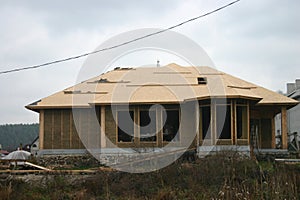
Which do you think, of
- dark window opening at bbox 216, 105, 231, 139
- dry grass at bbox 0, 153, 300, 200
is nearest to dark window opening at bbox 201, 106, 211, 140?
dark window opening at bbox 216, 105, 231, 139

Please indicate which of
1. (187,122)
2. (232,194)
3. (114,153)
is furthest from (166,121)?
(232,194)

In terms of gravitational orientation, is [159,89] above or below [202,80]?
below

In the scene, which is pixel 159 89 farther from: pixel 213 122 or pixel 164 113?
pixel 213 122

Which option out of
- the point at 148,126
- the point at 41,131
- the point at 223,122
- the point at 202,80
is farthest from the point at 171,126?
the point at 41,131

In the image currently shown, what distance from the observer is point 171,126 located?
23.0 metres

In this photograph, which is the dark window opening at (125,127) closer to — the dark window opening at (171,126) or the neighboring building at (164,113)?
the neighboring building at (164,113)

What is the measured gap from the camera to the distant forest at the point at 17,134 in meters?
76.9

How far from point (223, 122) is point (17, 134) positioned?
6501 centimetres

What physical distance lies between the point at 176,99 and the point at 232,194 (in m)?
9.99

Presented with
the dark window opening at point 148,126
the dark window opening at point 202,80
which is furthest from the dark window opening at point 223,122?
the dark window opening at point 148,126

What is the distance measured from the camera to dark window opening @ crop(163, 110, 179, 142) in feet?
74.6

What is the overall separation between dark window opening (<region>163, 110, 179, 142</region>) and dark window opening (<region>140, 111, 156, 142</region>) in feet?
1.83

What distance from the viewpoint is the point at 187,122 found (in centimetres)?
2259

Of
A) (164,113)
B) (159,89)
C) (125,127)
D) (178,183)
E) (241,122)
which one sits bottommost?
(178,183)
